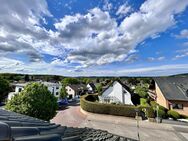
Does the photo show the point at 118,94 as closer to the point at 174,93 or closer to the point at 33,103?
the point at 174,93

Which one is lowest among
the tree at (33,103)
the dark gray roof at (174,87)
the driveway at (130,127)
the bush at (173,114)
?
the driveway at (130,127)

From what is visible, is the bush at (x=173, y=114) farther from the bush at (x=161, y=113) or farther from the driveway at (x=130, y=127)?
the driveway at (x=130, y=127)

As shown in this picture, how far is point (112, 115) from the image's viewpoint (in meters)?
31.9

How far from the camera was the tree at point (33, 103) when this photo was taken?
19.8 meters

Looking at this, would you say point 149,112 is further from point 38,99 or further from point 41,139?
point 41,139

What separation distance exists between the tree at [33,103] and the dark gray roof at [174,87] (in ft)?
70.0

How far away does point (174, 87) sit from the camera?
33031mm

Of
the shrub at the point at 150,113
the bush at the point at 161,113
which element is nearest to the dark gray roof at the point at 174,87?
the bush at the point at 161,113

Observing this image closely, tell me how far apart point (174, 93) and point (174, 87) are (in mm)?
1951

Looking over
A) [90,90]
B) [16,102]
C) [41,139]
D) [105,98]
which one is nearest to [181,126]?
[105,98]

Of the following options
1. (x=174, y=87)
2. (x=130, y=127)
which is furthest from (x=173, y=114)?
(x=130, y=127)

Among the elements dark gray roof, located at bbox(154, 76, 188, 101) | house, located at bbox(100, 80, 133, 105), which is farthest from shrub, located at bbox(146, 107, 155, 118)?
house, located at bbox(100, 80, 133, 105)

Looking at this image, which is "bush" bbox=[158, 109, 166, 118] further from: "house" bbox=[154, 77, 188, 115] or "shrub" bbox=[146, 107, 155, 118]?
"house" bbox=[154, 77, 188, 115]

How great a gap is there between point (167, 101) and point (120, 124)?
1041 centimetres
